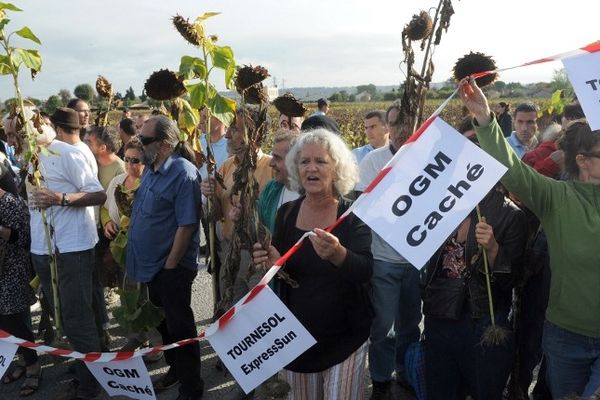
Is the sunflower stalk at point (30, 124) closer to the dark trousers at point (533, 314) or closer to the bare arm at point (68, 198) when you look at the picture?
the bare arm at point (68, 198)

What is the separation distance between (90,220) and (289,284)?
→ 2065mm

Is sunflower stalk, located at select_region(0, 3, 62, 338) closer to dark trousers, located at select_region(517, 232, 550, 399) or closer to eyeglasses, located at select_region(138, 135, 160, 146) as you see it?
eyeglasses, located at select_region(138, 135, 160, 146)

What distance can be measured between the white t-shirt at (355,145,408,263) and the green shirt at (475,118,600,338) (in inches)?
52.9

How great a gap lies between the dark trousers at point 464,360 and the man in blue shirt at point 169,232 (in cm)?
170

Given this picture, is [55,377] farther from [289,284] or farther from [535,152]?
[535,152]

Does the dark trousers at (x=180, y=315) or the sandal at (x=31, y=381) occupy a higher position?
the dark trousers at (x=180, y=315)

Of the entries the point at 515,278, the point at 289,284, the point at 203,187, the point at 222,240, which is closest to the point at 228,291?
the point at 289,284

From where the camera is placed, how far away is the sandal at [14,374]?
454cm

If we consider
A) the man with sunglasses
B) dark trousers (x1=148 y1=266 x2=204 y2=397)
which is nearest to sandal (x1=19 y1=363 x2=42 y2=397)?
the man with sunglasses

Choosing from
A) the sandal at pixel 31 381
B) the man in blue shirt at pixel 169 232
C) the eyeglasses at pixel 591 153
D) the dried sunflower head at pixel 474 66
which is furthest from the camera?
the sandal at pixel 31 381

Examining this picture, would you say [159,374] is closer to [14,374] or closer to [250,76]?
[14,374]

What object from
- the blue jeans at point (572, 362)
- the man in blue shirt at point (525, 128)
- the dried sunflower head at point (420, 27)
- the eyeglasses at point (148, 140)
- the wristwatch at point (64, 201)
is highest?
the dried sunflower head at point (420, 27)

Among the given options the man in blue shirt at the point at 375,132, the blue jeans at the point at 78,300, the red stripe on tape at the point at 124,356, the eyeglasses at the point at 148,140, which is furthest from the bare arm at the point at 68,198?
the man in blue shirt at the point at 375,132

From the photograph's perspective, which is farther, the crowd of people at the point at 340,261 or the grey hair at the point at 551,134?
the grey hair at the point at 551,134
